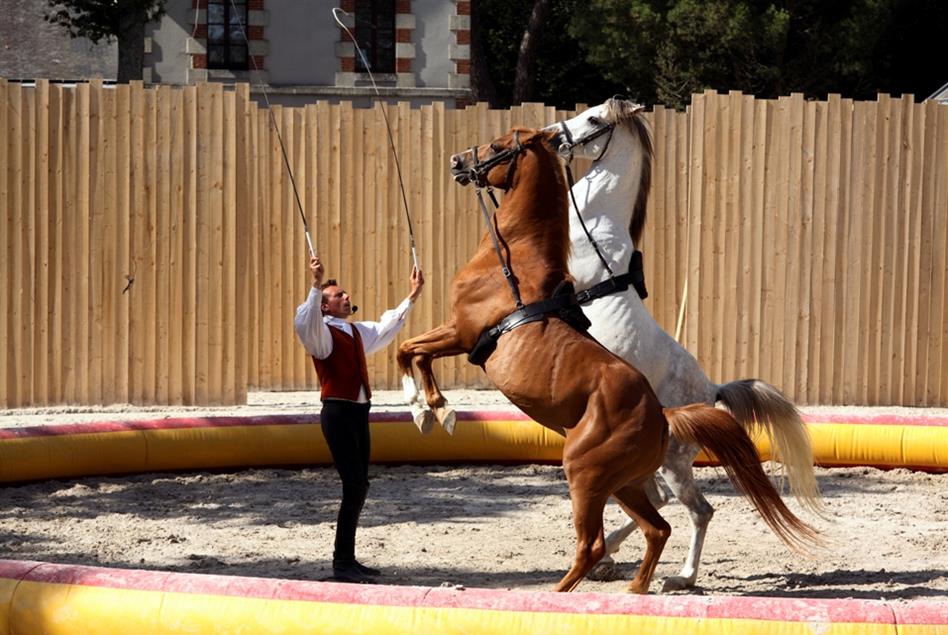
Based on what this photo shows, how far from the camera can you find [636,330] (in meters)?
7.40

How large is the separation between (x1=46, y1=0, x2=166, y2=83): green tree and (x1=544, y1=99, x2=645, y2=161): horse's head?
17.3 metres

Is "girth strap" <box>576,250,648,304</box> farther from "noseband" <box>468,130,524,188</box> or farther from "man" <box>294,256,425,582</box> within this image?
"man" <box>294,256,425,582</box>

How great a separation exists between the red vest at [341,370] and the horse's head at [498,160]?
1.08 meters

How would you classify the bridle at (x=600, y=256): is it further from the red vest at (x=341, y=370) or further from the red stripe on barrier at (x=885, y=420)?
the red stripe on barrier at (x=885, y=420)

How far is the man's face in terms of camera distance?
23.7 feet

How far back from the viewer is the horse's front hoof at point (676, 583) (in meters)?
6.93

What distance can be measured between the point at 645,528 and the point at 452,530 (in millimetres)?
2257

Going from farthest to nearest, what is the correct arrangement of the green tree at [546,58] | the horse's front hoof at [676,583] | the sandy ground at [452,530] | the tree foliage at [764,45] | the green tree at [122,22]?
the green tree at [546,58] → the tree foliage at [764,45] → the green tree at [122,22] → the sandy ground at [452,530] → the horse's front hoof at [676,583]

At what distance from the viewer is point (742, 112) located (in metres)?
13.1

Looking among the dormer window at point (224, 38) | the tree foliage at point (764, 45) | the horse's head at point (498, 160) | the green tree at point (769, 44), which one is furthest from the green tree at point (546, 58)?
the horse's head at point (498, 160)

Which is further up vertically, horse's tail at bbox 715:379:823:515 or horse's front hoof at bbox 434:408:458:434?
horse's front hoof at bbox 434:408:458:434

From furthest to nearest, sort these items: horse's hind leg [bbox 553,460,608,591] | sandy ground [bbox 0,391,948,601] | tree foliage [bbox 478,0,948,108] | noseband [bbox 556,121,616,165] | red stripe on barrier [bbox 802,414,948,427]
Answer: tree foliage [bbox 478,0,948,108]
red stripe on barrier [bbox 802,414,948,427]
noseband [bbox 556,121,616,165]
sandy ground [bbox 0,391,948,601]
horse's hind leg [bbox 553,460,608,591]

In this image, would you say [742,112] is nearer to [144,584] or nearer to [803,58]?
[144,584]

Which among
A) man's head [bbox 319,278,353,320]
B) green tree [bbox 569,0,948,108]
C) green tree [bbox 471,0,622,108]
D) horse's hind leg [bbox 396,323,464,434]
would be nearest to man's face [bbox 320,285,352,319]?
man's head [bbox 319,278,353,320]
